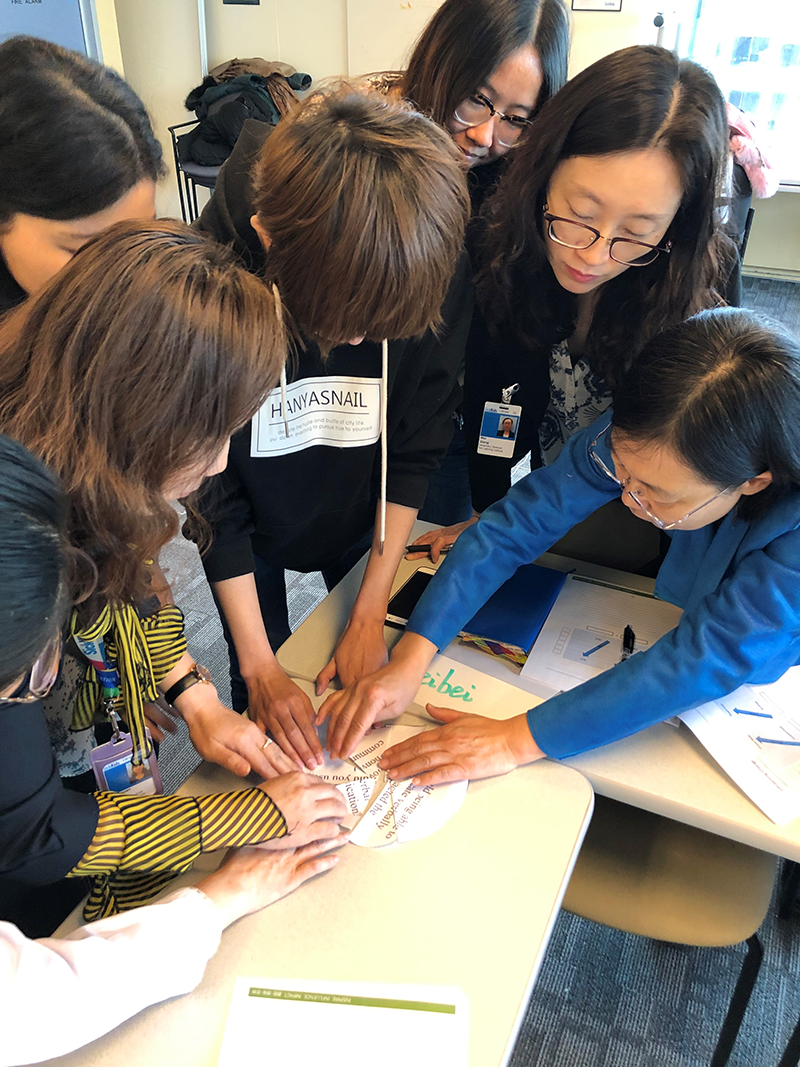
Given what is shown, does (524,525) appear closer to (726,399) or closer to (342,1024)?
(726,399)

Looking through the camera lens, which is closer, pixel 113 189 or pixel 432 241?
pixel 432 241

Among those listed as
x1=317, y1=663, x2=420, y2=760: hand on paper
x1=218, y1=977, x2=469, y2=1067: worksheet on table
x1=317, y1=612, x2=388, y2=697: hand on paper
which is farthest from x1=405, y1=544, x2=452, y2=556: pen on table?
x1=218, y1=977, x2=469, y2=1067: worksheet on table

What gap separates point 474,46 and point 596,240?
0.38 m

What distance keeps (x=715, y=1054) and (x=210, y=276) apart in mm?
1401

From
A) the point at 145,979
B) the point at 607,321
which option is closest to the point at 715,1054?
the point at 145,979

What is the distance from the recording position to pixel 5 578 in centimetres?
56

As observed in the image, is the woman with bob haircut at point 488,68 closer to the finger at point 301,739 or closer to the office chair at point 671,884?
the finger at point 301,739

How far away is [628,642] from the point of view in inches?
46.3

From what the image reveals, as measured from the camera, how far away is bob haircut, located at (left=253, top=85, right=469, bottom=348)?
0.79 m

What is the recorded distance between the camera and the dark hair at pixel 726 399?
0.97m

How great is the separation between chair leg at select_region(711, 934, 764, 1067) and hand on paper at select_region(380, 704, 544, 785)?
18.6 inches

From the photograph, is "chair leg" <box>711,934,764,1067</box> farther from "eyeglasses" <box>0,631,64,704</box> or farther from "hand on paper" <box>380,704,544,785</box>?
"eyeglasses" <box>0,631,64,704</box>

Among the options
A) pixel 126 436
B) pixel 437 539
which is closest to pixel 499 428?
pixel 437 539

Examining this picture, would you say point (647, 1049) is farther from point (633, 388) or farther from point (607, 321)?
point (607, 321)
